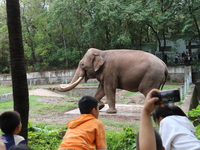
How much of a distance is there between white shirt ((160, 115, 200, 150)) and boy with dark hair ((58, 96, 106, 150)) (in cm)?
85

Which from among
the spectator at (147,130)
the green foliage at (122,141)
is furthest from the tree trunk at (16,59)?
the spectator at (147,130)

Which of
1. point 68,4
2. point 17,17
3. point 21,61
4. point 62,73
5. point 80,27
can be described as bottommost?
point 62,73

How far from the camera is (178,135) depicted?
2.12m

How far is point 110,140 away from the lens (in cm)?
492

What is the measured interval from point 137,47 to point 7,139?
24.8m

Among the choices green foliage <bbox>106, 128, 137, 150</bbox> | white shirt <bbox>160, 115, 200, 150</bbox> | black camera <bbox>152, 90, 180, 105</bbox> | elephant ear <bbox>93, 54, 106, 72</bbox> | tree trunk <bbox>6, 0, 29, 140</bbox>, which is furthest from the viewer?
elephant ear <bbox>93, 54, 106, 72</bbox>

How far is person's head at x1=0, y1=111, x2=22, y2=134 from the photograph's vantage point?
9.64 feet

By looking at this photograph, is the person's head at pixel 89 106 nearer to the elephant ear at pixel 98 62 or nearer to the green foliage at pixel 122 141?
the green foliage at pixel 122 141

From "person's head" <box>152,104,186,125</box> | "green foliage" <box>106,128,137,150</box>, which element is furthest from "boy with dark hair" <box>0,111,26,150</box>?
"green foliage" <box>106,128,137,150</box>

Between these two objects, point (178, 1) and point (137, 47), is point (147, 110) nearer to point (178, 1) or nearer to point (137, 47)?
point (178, 1)

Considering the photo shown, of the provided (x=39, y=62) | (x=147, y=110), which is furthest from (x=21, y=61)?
(x=39, y=62)

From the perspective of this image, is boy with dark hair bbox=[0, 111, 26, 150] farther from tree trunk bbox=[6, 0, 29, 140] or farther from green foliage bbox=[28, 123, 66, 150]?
green foliage bbox=[28, 123, 66, 150]

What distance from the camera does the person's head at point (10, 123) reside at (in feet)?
9.64

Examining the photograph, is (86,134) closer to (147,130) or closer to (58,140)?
(147,130)
